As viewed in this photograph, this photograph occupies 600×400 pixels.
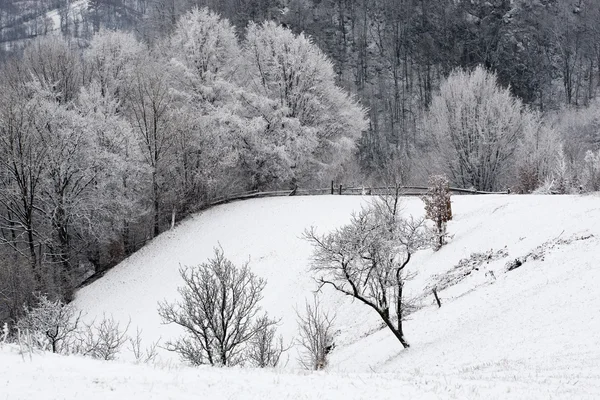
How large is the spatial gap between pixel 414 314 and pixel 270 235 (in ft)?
42.7

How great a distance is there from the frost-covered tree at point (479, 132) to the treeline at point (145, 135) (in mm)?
7948

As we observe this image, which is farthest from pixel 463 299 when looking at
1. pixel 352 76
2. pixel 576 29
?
pixel 576 29

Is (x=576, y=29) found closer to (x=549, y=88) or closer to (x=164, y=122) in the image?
(x=549, y=88)

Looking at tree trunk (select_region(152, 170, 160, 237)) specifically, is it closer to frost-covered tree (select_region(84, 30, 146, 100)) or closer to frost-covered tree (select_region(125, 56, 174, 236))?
frost-covered tree (select_region(125, 56, 174, 236))

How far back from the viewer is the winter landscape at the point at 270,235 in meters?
11.6

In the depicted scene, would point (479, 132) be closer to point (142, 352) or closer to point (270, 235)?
point (270, 235)

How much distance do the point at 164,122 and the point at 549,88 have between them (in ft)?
185

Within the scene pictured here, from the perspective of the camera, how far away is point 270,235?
1218 inches

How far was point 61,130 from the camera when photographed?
32.2 meters

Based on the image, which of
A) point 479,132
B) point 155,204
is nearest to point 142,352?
point 155,204

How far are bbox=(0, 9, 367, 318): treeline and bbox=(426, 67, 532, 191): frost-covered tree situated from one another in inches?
313

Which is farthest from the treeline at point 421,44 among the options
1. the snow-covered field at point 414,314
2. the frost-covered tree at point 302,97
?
the snow-covered field at point 414,314

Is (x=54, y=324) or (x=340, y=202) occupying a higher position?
(x=340, y=202)

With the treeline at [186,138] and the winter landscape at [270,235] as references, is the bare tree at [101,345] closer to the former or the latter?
the winter landscape at [270,235]
